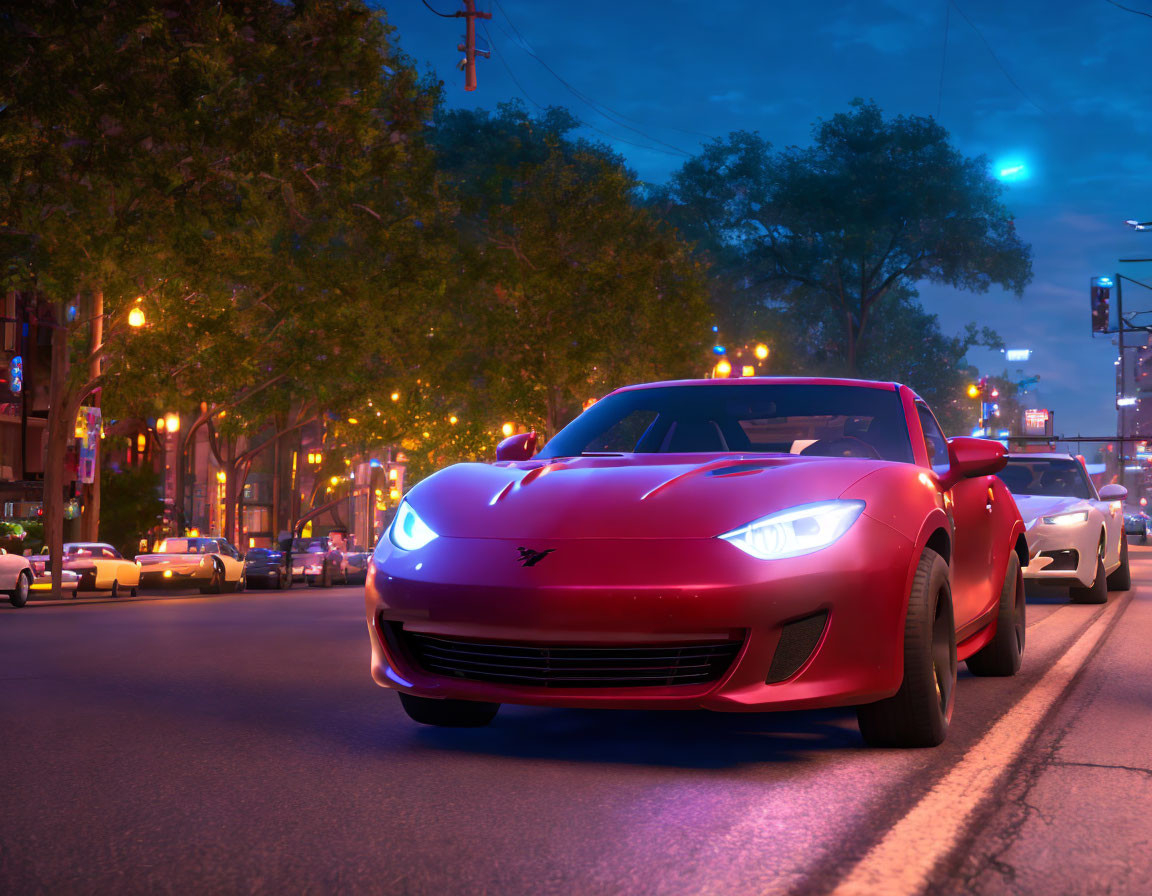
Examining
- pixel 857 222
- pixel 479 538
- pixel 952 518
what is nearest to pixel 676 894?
pixel 479 538

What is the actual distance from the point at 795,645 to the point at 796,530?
16.6 inches

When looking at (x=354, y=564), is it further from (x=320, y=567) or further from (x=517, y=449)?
(x=517, y=449)

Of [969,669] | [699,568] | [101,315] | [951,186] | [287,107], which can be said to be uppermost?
[951,186]

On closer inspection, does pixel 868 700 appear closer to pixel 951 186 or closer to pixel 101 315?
pixel 101 315

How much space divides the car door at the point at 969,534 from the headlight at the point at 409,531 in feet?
7.78

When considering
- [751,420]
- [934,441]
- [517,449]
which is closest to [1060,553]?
[934,441]

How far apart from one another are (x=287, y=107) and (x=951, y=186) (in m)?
39.0

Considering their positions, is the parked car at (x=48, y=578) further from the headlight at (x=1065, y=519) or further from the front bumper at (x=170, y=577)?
the headlight at (x=1065, y=519)

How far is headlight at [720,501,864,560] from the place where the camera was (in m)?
5.33

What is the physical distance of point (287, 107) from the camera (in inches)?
1065

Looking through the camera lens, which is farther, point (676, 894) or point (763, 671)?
point (763, 671)

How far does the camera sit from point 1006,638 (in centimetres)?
839

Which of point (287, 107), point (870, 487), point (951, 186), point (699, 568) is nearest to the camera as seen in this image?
point (699, 568)

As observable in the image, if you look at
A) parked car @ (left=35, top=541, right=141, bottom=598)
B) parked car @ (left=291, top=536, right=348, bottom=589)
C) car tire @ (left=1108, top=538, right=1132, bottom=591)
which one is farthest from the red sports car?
parked car @ (left=291, top=536, right=348, bottom=589)
